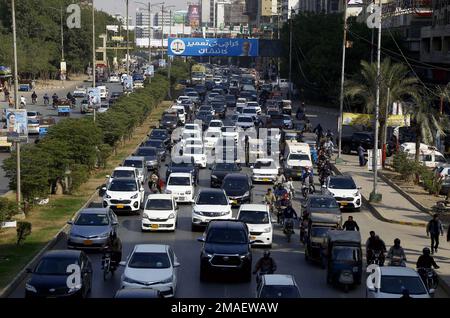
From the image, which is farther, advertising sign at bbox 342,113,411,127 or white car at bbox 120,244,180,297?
advertising sign at bbox 342,113,411,127

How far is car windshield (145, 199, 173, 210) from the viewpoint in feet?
108

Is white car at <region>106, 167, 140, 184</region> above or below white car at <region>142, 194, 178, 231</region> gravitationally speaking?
above

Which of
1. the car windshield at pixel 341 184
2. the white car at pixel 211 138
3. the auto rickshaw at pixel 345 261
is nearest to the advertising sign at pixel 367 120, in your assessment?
the white car at pixel 211 138

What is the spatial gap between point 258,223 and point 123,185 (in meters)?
7.98

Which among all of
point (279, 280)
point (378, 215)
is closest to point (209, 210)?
point (378, 215)

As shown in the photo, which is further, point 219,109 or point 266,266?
point 219,109

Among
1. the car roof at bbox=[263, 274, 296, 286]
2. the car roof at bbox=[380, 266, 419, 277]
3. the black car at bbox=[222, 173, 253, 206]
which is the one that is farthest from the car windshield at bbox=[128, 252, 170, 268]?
the black car at bbox=[222, 173, 253, 206]

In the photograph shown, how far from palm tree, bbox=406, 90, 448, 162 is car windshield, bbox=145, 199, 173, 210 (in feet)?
66.3

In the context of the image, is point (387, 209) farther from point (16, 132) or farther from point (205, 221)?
point (16, 132)

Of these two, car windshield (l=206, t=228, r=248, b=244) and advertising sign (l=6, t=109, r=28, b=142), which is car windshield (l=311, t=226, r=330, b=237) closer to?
car windshield (l=206, t=228, r=248, b=244)

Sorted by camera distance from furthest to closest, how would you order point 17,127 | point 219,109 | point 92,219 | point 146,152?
1. point 219,109
2. point 146,152
3. point 17,127
4. point 92,219

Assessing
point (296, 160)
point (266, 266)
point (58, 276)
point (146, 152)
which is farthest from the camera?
point (146, 152)

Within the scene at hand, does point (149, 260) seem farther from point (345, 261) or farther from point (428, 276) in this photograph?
point (428, 276)

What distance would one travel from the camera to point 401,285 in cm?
2150
